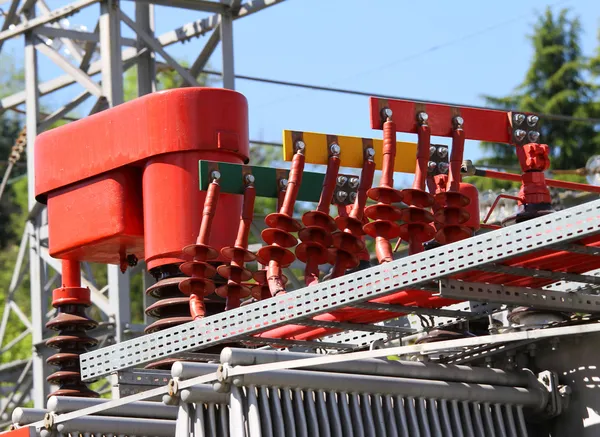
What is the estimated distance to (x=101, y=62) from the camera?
21.2 metres

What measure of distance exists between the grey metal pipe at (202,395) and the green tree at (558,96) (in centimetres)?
4424

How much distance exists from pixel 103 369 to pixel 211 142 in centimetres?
229

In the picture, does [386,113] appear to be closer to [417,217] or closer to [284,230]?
[417,217]

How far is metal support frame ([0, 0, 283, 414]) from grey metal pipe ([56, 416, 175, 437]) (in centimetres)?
903

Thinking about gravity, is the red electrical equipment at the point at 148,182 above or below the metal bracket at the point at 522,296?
above

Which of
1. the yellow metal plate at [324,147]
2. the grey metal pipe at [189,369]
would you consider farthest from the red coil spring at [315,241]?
the grey metal pipe at [189,369]

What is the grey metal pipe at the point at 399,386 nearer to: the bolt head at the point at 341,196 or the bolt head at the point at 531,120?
the bolt head at the point at 531,120

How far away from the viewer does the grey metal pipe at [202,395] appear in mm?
8648

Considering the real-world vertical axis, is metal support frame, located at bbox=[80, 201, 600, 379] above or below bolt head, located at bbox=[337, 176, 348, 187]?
below

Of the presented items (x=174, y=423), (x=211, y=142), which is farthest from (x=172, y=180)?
(x=174, y=423)

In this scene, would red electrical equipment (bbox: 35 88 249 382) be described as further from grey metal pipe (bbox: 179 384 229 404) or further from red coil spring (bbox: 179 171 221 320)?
grey metal pipe (bbox: 179 384 229 404)

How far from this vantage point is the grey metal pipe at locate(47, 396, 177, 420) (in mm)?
10047

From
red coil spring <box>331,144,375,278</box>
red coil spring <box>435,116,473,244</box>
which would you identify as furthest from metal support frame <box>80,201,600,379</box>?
red coil spring <box>435,116,473,244</box>

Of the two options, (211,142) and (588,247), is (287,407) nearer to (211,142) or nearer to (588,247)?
(588,247)
